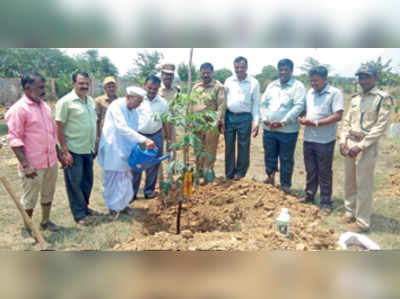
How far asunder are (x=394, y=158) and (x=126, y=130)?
146 inches

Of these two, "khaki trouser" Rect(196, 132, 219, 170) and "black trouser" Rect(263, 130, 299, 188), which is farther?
"khaki trouser" Rect(196, 132, 219, 170)

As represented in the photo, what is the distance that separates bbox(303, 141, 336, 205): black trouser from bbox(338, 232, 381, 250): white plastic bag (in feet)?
1.94

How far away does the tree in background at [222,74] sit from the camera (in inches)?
153

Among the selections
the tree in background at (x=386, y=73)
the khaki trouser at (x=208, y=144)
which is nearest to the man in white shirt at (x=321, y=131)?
the tree in background at (x=386, y=73)

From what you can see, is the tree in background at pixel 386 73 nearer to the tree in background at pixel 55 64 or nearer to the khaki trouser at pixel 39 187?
the tree in background at pixel 55 64

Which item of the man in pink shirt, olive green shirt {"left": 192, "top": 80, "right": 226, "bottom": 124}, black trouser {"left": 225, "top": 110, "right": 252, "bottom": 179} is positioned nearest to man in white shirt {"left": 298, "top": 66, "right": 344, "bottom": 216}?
black trouser {"left": 225, "top": 110, "right": 252, "bottom": 179}

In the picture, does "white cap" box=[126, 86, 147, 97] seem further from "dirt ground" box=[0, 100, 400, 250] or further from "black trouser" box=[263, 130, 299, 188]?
"black trouser" box=[263, 130, 299, 188]

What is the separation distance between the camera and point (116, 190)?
3584 millimetres

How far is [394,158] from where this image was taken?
4.31 meters

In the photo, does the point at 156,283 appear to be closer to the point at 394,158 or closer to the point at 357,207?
the point at 357,207

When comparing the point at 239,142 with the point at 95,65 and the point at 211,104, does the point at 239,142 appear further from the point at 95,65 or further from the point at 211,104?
the point at 95,65

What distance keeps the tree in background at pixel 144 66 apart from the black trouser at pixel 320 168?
2030 millimetres

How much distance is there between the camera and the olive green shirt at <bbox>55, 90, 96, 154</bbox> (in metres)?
3.15
